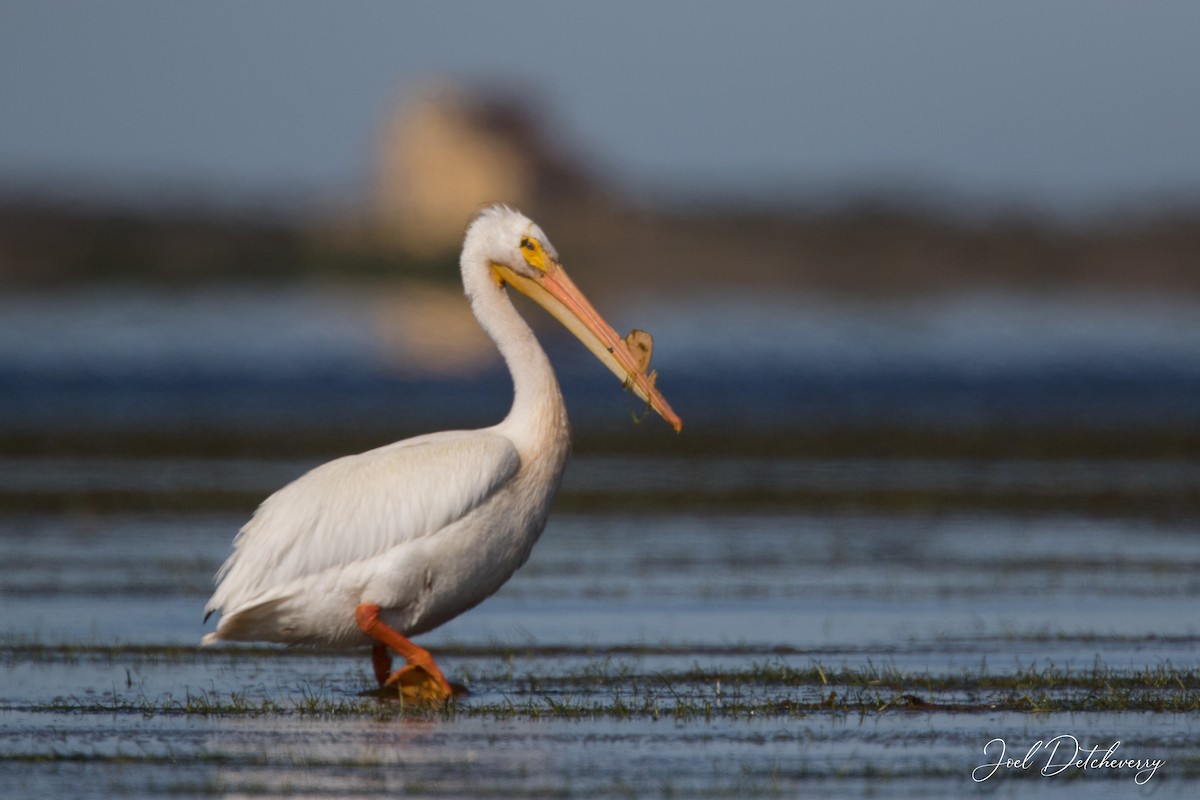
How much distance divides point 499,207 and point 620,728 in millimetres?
2685

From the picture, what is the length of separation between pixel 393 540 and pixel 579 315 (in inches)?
52.1

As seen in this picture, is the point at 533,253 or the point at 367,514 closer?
the point at 367,514

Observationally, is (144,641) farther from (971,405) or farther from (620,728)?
(971,405)

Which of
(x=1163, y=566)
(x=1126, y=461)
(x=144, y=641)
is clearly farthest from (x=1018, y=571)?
(x=1126, y=461)

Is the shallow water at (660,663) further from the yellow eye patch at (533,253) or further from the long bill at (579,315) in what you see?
the yellow eye patch at (533,253)

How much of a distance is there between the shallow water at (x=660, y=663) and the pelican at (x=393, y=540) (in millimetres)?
280

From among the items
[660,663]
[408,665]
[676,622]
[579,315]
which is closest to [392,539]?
[408,665]

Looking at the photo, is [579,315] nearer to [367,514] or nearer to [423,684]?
[367,514]

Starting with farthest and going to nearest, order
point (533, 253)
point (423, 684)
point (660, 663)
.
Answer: point (533, 253) < point (660, 663) < point (423, 684)

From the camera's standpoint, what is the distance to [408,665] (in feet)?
24.0

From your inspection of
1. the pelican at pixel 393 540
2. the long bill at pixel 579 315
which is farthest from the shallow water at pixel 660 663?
the long bill at pixel 579 315

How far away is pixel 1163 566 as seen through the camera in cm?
1040

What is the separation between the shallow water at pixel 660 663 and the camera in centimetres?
583

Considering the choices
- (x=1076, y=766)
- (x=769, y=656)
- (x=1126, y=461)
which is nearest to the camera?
(x=1076, y=766)
